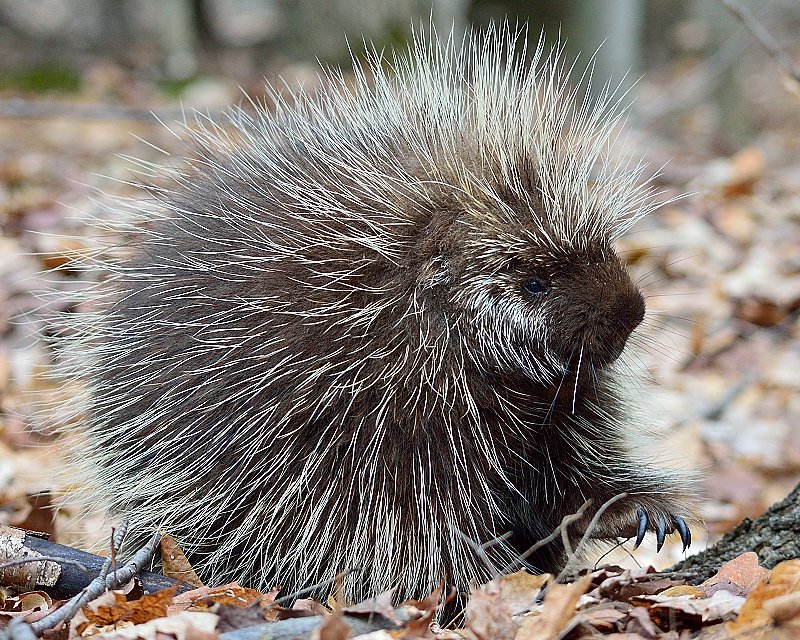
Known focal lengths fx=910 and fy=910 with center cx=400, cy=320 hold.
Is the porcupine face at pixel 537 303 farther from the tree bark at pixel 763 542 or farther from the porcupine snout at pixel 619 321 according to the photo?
the tree bark at pixel 763 542

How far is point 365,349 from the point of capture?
9.34 feet

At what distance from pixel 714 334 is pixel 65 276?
4182 millimetres

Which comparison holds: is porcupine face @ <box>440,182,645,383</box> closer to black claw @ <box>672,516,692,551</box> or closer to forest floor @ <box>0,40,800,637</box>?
forest floor @ <box>0,40,800,637</box>

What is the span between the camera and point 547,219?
2.95 metres

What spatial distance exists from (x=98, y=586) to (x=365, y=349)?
103 cm

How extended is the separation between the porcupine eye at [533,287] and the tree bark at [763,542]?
41.7 inches

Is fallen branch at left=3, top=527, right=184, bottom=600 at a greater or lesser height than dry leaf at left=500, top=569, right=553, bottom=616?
greater

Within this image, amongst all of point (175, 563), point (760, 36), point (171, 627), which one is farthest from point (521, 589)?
point (760, 36)

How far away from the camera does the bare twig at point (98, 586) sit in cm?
230

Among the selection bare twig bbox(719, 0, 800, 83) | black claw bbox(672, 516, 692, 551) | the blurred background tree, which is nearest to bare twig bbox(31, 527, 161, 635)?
black claw bbox(672, 516, 692, 551)

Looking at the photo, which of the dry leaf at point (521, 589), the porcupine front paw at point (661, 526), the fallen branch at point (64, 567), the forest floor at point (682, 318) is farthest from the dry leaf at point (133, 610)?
the porcupine front paw at point (661, 526)

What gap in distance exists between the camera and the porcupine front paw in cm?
315

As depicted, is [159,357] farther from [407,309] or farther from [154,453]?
[407,309]

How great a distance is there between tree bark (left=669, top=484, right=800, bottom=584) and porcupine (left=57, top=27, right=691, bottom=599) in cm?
19
